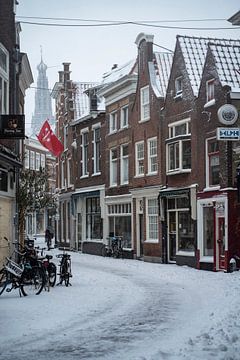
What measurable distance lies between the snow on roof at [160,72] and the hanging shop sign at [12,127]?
1471 cm

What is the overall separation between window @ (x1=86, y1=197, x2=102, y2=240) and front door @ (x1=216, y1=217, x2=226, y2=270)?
52.2 ft

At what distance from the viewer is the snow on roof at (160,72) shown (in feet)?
106

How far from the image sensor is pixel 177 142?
2850 centimetres

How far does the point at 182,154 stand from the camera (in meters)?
28.2

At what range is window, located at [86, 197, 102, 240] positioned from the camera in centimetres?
4072

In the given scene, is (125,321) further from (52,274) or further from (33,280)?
(52,274)

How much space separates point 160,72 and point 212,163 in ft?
30.1

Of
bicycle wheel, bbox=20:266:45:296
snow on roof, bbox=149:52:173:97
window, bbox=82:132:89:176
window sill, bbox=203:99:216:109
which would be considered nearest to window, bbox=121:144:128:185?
snow on roof, bbox=149:52:173:97

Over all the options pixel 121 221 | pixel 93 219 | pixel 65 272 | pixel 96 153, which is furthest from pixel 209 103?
pixel 93 219

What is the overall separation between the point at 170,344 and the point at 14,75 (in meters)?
13.3

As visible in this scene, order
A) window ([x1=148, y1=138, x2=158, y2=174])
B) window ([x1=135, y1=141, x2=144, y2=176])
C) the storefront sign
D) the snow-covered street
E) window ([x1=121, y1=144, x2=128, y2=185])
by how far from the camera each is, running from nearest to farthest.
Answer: the snow-covered street → the storefront sign → window ([x1=148, y1=138, x2=158, y2=174]) → window ([x1=135, y1=141, x2=144, y2=176]) → window ([x1=121, y1=144, x2=128, y2=185])

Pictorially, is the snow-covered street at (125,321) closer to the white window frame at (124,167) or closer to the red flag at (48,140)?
the red flag at (48,140)

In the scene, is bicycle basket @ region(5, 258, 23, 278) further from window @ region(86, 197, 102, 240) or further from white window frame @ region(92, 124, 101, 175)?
white window frame @ region(92, 124, 101, 175)

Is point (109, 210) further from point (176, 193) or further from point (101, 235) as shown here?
point (176, 193)
